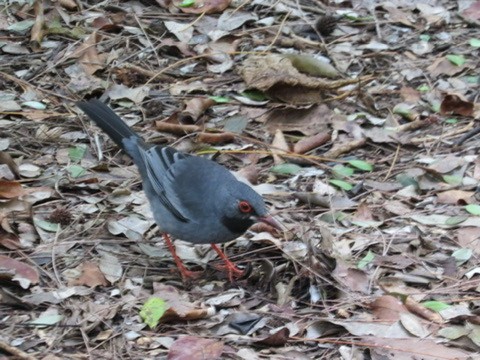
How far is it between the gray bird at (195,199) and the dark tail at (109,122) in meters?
0.11

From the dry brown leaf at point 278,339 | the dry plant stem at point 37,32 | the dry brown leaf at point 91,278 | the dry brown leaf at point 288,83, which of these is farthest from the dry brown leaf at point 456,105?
the dry plant stem at point 37,32

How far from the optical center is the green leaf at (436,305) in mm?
5106

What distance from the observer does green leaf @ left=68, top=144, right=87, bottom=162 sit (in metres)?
6.69

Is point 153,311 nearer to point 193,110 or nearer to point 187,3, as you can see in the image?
point 193,110

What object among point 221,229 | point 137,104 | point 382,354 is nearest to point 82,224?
point 221,229

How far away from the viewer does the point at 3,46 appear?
26.0 ft

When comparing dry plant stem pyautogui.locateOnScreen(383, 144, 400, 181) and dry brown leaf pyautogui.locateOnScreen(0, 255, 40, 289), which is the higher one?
dry brown leaf pyautogui.locateOnScreen(0, 255, 40, 289)

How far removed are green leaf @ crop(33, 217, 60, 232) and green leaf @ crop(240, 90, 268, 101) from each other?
7.59ft

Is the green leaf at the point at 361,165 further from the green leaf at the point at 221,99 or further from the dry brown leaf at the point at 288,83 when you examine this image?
the green leaf at the point at 221,99

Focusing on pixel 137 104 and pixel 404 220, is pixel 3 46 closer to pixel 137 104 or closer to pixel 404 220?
pixel 137 104

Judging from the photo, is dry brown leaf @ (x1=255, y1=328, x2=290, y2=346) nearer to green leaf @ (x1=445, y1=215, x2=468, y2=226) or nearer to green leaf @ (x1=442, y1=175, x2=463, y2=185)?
green leaf @ (x1=445, y1=215, x2=468, y2=226)

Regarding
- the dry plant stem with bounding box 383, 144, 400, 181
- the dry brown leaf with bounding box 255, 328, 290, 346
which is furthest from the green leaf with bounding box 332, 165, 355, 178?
the dry brown leaf with bounding box 255, 328, 290, 346

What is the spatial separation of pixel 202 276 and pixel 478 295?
166cm

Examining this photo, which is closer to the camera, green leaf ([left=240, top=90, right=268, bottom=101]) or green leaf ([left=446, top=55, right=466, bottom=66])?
green leaf ([left=240, top=90, right=268, bottom=101])
